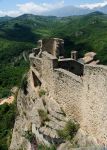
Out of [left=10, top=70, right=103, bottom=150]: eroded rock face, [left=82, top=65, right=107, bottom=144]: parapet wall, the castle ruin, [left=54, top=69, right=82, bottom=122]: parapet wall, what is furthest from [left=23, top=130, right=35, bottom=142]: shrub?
[left=82, top=65, right=107, bottom=144]: parapet wall

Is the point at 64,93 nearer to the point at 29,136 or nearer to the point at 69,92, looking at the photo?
the point at 69,92

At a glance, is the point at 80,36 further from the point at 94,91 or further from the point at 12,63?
the point at 94,91

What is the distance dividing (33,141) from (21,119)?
19.2 ft

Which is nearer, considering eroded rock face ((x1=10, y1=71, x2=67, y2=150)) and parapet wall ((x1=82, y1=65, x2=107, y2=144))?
parapet wall ((x1=82, y1=65, x2=107, y2=144))

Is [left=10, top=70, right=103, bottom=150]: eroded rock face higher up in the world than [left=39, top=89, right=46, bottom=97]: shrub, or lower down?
lower down

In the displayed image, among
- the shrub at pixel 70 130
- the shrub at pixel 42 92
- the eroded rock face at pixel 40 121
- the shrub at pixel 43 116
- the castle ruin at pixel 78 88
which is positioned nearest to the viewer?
the castle ruin at pixel 78 88

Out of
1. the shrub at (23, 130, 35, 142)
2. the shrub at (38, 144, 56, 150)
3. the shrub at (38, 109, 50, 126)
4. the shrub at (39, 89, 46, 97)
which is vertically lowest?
the shrub at (23, 130, 35, 142)

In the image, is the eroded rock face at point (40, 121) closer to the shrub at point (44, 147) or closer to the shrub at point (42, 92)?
the shrub at point (42, 92)

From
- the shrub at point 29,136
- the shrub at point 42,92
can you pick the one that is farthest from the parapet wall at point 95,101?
the shrub at point 42,92

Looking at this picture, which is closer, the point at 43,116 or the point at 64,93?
the point at 64,93

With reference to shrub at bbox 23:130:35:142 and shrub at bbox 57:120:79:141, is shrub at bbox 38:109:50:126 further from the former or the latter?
shrub at bbox 57:120:79:141

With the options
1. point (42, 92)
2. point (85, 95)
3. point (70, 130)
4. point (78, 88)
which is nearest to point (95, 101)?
point (85, 95)

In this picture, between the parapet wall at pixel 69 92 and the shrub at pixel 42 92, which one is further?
the shrub at pixel 42 92

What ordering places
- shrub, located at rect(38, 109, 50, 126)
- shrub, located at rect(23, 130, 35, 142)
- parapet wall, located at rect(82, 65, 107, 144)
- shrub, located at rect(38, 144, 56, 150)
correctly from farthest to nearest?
1. shrub, located at rect(23, 130, 35, 142)
2. shrub, located at rect(38, 109, 50, 126)
3. shrub, located at rect(38, 144, 56, 150)
4. parapet wall, located at rect(82, 65, 107, 144)
